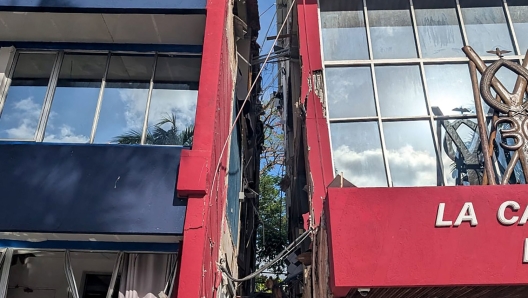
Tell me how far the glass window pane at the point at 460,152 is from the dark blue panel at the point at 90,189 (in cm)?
Answer: 422

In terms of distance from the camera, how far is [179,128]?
23.5 feet

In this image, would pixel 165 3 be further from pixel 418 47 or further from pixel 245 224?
pixel 245 224

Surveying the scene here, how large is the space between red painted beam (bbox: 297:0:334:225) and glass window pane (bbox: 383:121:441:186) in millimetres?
1023

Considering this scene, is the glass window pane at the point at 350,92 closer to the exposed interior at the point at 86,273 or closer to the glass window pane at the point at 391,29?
the glass window pane at the point at 391,29

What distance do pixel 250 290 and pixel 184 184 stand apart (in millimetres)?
9940

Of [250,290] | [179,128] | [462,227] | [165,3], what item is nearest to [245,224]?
[250,290]

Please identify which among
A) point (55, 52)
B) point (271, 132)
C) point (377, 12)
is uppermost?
point (271, 132)

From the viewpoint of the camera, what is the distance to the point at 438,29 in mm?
7891

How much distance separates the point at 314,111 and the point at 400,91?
1542 millimetres

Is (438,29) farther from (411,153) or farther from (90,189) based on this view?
(90,189)

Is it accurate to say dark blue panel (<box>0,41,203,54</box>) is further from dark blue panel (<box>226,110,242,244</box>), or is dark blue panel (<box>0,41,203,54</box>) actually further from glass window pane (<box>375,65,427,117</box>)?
→ glass window pane (<box>375,65,427,117</box>)

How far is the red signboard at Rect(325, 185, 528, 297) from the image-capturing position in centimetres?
497

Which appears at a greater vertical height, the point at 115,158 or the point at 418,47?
the point at 418,47

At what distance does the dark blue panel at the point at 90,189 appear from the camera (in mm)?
5969
